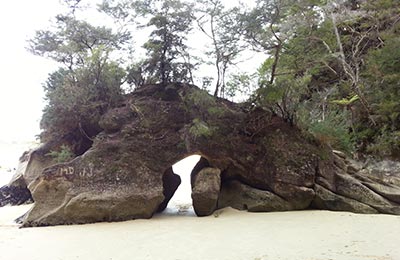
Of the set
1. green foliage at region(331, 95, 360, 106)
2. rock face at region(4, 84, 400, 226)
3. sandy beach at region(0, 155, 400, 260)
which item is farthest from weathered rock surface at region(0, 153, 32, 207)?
green foliage at region(331, 95, 360, 106)

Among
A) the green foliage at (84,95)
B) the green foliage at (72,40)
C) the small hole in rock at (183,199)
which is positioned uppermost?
the green foliage at (72,40)

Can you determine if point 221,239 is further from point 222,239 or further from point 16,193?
point 16,193

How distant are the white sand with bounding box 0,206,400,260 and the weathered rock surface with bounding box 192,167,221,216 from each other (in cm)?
53

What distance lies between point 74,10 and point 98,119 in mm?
3771

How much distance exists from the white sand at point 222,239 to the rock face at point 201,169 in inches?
23.4

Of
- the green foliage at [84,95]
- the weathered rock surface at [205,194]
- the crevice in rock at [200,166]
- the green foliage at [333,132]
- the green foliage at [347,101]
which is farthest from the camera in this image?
the green foliage at [347,101]

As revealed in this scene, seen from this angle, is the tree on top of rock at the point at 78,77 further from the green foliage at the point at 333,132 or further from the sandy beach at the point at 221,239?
the green foliage at the point at 333,132

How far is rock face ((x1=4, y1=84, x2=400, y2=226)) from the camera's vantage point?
761 centimetres

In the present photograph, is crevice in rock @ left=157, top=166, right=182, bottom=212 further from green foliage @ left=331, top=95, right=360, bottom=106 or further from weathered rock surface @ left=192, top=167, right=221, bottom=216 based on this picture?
green foliage @ left=331, top=95, right=360, bottom=106

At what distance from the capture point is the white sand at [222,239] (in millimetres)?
4273

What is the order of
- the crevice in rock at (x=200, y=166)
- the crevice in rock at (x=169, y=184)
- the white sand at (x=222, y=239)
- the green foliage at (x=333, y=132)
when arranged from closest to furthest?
the white sand at (x=222, y=239)
the green foliage at (x=333, y=132)
the crevice in rock at (x=200, y=166)
the crevice in rock at (x=169, y=184)

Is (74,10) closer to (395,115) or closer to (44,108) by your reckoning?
(44,108)

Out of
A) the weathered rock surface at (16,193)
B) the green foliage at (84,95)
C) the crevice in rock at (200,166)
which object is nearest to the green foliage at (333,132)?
the crevice in rock at (200,166)

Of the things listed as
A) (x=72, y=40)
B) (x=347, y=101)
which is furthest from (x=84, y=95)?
(x=347, y=101)
